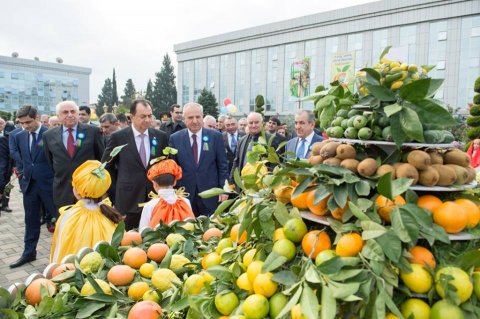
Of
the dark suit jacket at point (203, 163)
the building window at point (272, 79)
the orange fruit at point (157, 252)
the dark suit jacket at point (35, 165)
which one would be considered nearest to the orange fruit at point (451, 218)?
the orange fruit at point (157, 252)

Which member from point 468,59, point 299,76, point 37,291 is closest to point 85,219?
point 37,291

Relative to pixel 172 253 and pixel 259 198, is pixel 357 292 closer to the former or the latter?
pixel 259 198

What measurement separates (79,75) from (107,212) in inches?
2756

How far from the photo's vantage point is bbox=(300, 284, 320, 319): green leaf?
1.08 meters

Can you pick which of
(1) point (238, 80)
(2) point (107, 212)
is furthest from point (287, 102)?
(2) point (107, 212)

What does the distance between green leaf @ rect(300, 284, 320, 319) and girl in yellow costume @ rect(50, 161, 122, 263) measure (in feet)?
7.53

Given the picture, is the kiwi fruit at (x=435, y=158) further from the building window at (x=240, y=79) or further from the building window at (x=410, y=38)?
the building window at (x=240, y=79)

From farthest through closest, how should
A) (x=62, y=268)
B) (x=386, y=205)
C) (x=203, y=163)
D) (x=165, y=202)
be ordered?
1. (x=203, y=163)
2. (x=165, y=202)
3. (x=62, y=268)
4. (x=386, y=205)

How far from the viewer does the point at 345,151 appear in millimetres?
1520

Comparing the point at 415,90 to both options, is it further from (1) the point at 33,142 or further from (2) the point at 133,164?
(1) the point at 33,142

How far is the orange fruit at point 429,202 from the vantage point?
1357 mm

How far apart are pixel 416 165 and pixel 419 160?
0.08ft

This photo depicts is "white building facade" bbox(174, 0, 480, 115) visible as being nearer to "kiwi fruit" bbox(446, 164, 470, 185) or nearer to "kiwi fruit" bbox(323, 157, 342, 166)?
"kiwi fruit" bbox(446, 164, 470, 185)

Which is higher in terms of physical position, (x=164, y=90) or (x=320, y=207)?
(x=164, y=90)
